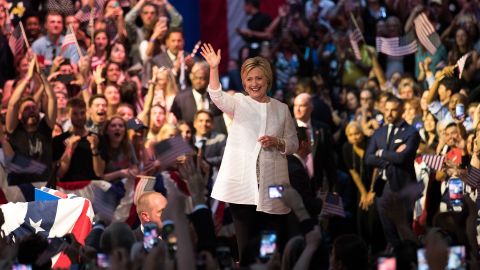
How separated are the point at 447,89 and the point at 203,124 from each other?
2.79m

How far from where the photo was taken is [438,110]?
51.5ft

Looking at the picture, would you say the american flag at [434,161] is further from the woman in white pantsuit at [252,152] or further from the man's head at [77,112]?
the woman in white pantsuit at [252,152]

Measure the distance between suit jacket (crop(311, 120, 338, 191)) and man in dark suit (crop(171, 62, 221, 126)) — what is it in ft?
3.88

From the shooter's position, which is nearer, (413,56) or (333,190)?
(333,190)

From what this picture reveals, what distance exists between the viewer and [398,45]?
692 inches

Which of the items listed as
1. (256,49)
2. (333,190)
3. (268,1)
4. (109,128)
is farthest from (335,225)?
(268,1)

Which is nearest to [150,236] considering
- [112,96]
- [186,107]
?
[112,96]

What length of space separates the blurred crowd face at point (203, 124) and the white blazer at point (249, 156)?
14.7 feet

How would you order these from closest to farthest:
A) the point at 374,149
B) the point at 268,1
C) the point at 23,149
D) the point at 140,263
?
the point at 140,263 < the point at 23,149 < the point at 374,149 < the point at 268,1

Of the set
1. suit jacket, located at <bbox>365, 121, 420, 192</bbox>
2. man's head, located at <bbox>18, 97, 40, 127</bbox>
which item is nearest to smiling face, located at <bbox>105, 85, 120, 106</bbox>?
man's head, located at <bbox>18, 97, 40, 127</bbox>

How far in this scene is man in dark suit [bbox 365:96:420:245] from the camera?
14.3 m

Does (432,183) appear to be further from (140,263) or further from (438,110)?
(140,263)

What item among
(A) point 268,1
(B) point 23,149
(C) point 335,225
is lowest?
(C) point 335,225

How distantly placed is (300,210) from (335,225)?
7535 mm
